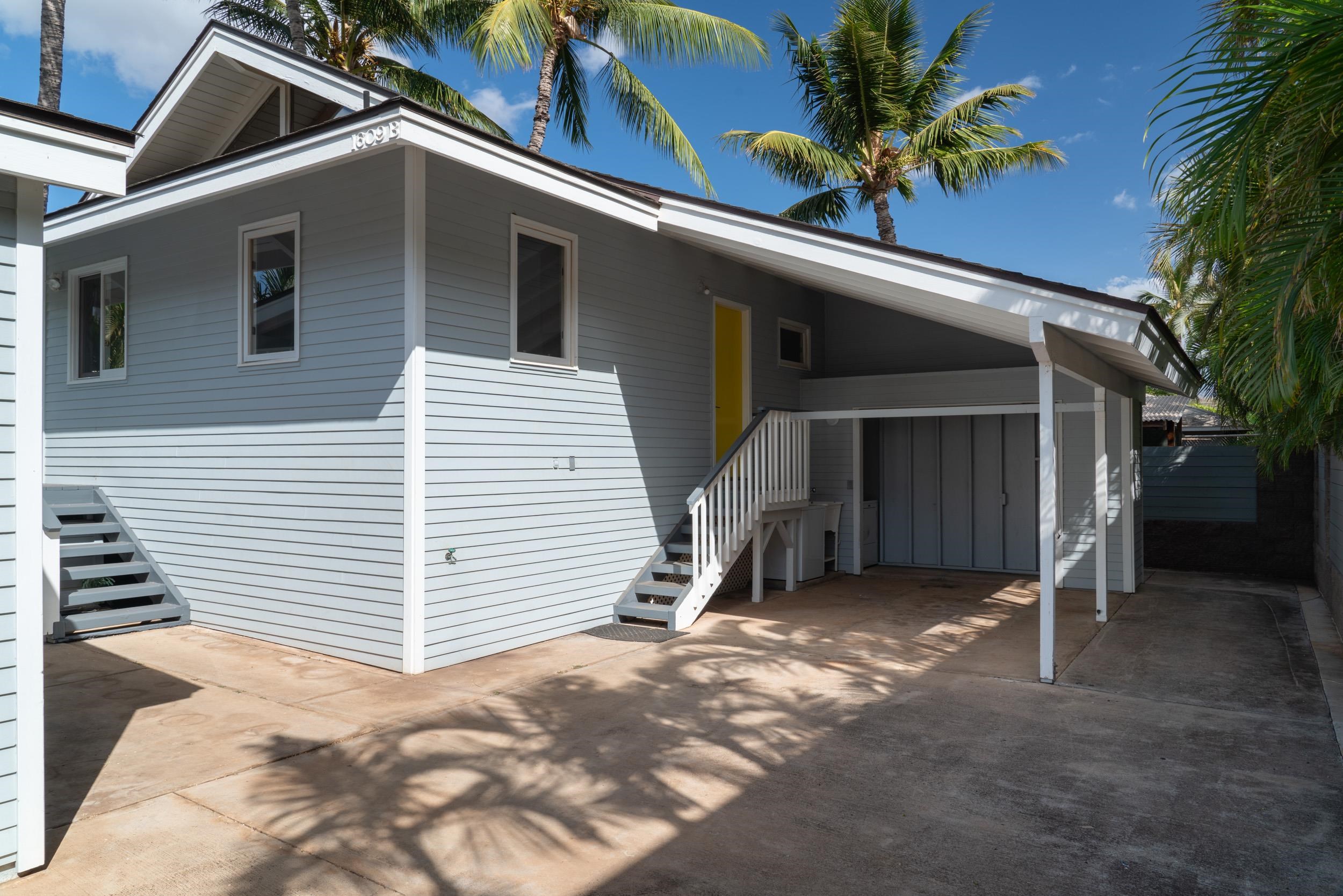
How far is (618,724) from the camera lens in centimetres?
486

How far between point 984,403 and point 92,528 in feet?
30.7

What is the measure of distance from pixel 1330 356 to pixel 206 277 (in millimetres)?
7767

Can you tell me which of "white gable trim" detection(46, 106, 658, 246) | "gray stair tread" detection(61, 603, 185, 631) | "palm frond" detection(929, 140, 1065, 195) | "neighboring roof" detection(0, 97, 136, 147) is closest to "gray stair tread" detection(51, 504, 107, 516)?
"gray stair tread" detection(61, 603, 185, 631)

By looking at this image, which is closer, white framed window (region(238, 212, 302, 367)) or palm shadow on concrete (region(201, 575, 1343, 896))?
palm shadow on concrete (region(201, 575, 1343, 896))

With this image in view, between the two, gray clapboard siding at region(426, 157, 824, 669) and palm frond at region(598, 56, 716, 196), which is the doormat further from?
palm frond at region(598, 56, 716, 196)

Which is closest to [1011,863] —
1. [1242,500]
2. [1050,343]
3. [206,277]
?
[1050,343]

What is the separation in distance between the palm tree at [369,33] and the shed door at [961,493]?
28.4 feet

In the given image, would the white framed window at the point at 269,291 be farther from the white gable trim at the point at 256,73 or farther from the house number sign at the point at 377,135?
the house number sign at the point at 377,135

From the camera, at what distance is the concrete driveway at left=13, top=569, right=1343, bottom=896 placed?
312 centimetres

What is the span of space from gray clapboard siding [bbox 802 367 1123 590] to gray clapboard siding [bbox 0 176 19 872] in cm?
874

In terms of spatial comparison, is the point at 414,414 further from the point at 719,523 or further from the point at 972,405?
the point at 972,405

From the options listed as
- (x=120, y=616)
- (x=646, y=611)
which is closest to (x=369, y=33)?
(x=120, y=616)

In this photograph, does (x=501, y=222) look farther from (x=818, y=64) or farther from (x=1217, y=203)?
(x=818, y=64)

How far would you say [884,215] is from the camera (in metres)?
15.4
